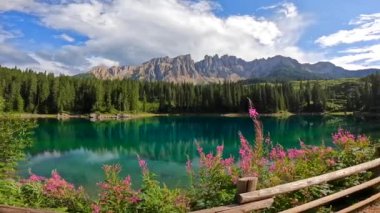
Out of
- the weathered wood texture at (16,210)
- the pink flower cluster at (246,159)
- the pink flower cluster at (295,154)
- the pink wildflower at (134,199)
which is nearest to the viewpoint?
the weathered wood texture at (16,210)

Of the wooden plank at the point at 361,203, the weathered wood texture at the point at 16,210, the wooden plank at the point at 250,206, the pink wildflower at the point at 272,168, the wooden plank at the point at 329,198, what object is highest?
the weathered wood texture at the point at 16,210

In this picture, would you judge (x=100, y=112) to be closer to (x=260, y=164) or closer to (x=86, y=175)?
(x=86, y=175)

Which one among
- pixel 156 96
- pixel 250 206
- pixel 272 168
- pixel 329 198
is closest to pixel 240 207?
pixel 250 206

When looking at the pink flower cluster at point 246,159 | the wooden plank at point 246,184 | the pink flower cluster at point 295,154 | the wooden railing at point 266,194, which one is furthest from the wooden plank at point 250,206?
the pink flower cluster at point 295,154

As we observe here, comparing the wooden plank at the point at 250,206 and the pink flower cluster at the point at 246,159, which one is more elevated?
the pink flower cluster at the point at 246,159

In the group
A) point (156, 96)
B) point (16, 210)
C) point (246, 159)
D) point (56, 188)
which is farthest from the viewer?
point (156, 96)

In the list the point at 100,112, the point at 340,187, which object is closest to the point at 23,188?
the point at 340,187

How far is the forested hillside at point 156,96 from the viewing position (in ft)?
487

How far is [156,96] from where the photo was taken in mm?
189250

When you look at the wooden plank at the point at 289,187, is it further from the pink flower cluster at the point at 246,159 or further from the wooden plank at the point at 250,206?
the pink flower cluster at the point at 246,159

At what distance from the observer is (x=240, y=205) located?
6.61 m

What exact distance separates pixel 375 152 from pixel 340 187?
2.16 meters

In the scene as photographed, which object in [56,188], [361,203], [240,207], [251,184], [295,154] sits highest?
[251,184]

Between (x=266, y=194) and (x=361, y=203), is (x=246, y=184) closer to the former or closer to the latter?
(x=266, y=194)
